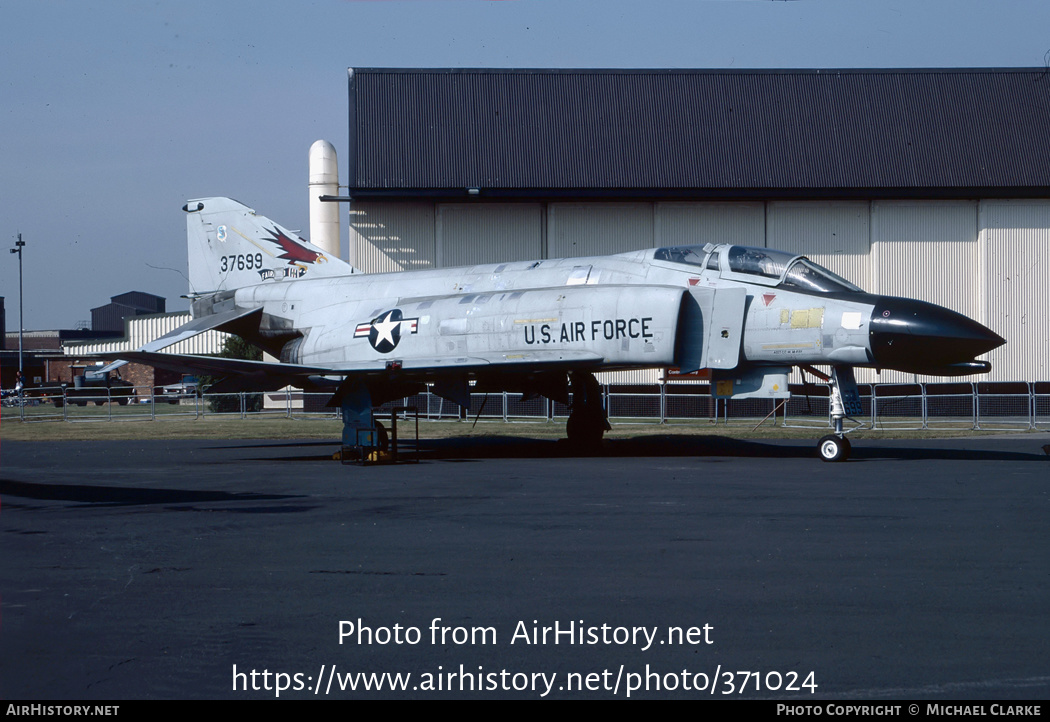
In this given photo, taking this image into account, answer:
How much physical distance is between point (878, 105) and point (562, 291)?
2380cm

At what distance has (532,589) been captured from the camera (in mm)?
5887

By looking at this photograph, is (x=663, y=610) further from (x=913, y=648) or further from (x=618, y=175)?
(x=618, y=175)

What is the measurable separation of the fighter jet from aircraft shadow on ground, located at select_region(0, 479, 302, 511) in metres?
3.32

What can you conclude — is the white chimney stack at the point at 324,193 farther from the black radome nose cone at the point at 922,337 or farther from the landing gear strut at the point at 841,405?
the black radome nose cone at the point at 922,337

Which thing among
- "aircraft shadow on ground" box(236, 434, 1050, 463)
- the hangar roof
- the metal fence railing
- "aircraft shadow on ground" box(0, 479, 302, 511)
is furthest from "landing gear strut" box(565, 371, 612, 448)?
the hangar roof

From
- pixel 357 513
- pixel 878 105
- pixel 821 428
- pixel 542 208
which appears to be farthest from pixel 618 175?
pixel 357 513

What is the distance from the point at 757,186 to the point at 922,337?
20.5 m

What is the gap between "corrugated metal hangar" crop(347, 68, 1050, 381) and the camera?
32.4 metres

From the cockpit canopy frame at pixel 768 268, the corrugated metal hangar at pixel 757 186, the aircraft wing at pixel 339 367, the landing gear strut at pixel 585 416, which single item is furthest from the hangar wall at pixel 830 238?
the cockpit canopy frame at pixel 768 268

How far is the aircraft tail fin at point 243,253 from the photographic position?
20.4 m

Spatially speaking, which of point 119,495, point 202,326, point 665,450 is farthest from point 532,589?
point 202,326

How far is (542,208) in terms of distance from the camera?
33062 millimetres

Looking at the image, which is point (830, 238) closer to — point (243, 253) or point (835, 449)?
point (835, 449)

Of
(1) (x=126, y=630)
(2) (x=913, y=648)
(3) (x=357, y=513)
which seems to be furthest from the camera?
(3) (x=357, y=513)
